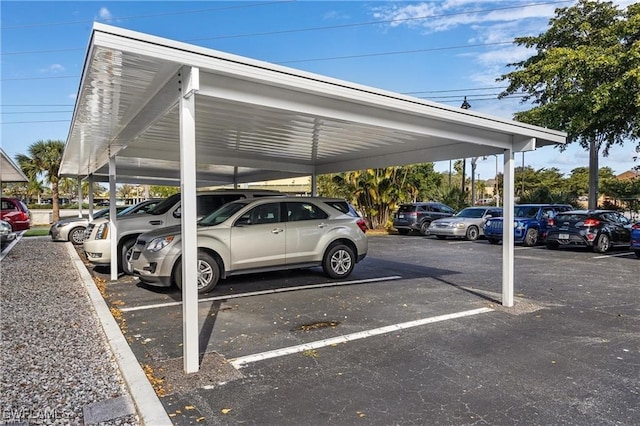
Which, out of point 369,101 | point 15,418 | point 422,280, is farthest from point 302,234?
point 15,418

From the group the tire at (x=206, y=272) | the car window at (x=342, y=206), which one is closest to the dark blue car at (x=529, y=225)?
the car window at (x=342, y=206)

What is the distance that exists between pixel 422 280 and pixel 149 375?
621 cm

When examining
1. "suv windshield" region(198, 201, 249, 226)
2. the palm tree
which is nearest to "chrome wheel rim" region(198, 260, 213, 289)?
"suv windshield" region(198, 201, 249, 226)

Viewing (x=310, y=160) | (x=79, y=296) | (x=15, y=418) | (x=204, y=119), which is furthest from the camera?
(x=310, y=160)

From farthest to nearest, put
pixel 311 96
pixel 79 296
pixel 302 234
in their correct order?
pixel 302 234 < pixel 79 296 < pixel 311 96

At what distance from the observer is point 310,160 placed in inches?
453

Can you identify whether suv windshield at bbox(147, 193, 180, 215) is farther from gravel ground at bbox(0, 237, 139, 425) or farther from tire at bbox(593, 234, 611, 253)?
tire at bbox(593, 234, 611, 253)

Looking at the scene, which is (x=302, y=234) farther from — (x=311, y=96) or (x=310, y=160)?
(x=311, y=96)

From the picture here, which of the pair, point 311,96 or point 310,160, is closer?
point 311,96

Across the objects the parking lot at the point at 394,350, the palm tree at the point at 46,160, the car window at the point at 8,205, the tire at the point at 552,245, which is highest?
the palm tree at the point at 46,160

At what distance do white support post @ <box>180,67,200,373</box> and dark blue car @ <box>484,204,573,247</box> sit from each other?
14601 mm

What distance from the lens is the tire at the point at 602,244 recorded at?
14.2 meters

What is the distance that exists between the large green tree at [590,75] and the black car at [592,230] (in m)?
2.75

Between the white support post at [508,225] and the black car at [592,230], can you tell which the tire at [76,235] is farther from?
the black car at [592,230]
